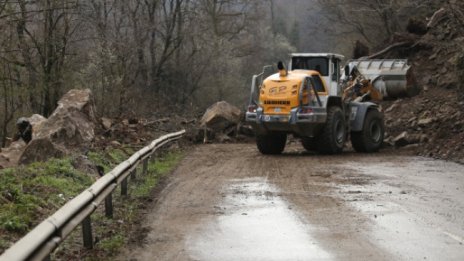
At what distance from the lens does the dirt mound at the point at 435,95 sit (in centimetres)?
2084

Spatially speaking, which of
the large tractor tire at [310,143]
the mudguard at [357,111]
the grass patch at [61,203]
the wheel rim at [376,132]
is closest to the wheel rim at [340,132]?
the large tractor tire at [310,143]

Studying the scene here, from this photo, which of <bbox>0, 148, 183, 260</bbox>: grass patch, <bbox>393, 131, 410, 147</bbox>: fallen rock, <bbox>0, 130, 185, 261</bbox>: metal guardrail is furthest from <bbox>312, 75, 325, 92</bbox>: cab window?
<bbox>0, 130, 185, 261</bbox>: metal guardrail

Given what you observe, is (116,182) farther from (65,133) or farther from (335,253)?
(65,133)

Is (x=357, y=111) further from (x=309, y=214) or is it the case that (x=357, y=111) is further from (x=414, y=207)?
(x=309, y=214)

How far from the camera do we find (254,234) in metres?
8.48

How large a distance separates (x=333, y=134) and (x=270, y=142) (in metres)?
2.14

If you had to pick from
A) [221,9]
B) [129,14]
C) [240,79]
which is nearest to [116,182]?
[129,14]

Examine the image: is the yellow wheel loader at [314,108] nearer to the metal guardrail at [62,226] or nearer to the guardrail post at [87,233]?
the metal guardrail at [62,226]

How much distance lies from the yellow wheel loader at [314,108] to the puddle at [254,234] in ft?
28.6

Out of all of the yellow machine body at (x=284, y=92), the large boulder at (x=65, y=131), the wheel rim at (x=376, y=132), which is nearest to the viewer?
the large boulder at (x=65, y=131)

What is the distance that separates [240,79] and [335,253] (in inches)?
1982

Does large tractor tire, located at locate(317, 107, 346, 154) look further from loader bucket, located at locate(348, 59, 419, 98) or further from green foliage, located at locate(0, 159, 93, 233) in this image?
green foliage, located at locate(0, 159, 93, 233)

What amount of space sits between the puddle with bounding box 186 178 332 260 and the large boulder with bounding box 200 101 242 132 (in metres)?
16.5

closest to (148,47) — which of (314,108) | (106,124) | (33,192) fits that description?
(106,124)
